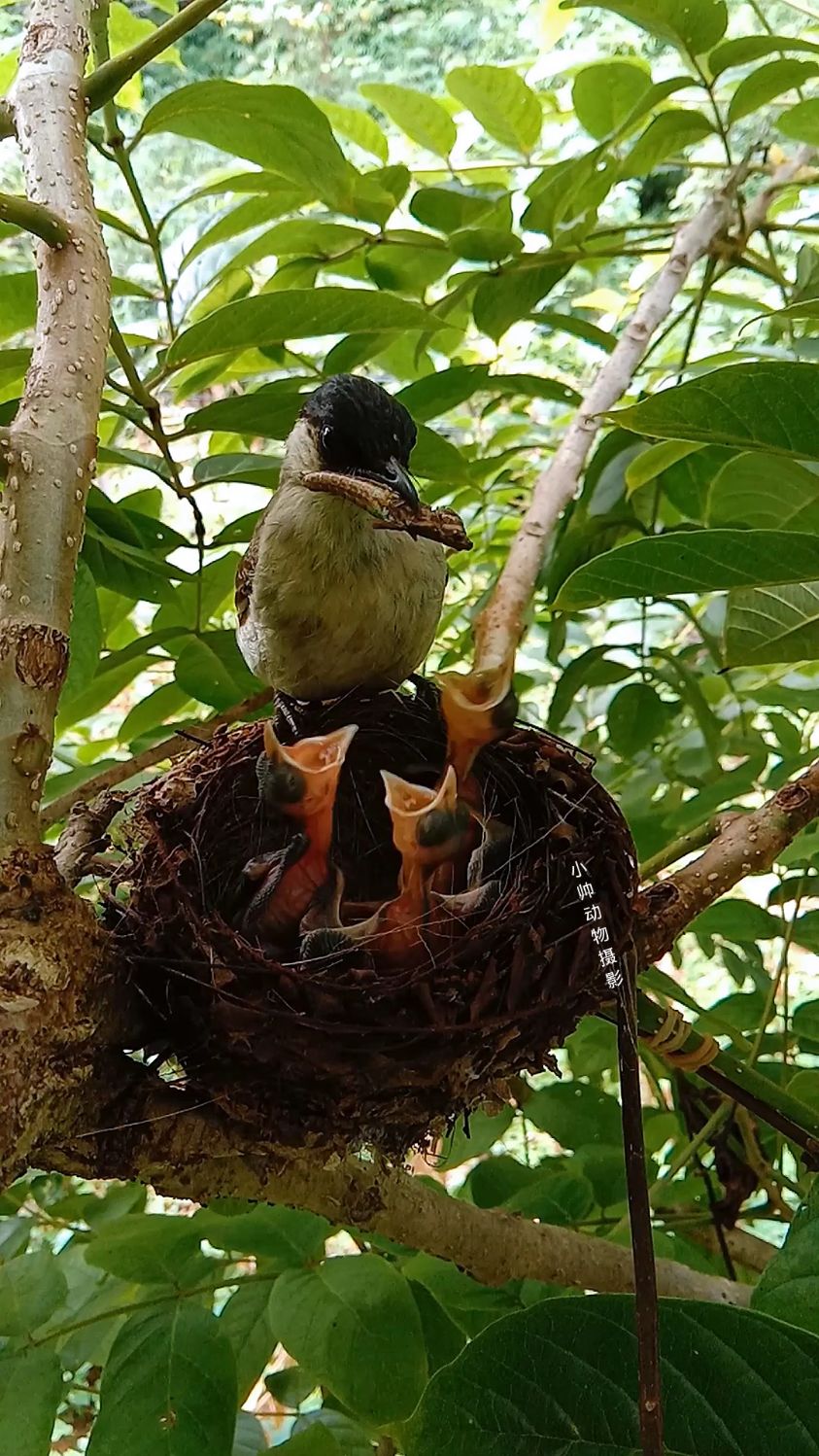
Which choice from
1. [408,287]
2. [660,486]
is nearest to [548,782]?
[660,486]

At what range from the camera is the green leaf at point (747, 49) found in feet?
3.98

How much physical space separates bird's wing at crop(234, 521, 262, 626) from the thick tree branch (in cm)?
61

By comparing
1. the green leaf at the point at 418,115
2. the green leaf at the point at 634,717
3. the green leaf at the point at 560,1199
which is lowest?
the green leaf at the point at 560,1199

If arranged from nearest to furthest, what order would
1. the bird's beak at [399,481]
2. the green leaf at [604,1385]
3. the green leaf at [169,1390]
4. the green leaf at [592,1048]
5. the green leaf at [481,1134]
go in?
the green leaf at [604,1385], the green leaf at [169,1390], the bird's beak at [399,481], the green leaf at [481,1134], the green leaf at [592,1048]

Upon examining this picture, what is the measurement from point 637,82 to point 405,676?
78 centimetres

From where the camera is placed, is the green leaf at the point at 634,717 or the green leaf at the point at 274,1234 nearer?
the green leaf at the point at 274,1234

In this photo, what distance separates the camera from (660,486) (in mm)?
1497

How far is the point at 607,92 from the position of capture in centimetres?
145

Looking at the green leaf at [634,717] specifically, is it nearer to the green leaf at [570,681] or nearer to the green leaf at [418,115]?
the green leaf at [570,681]

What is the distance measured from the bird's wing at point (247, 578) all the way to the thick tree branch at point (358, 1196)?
613 mm

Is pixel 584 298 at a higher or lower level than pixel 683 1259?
higher

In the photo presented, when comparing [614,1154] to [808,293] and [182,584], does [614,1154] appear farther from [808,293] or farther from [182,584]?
[808,293]

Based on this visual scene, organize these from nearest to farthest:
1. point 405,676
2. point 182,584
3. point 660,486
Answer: point 405,676 < point 182,584 < point 660,486

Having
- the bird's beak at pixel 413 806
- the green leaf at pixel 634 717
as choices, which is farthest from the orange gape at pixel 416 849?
the green leaf at pixel 634 717
